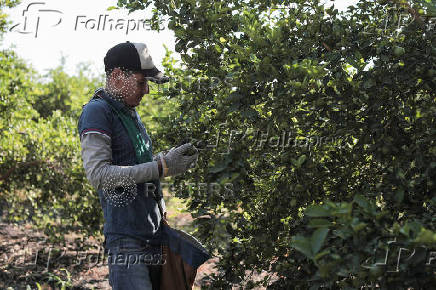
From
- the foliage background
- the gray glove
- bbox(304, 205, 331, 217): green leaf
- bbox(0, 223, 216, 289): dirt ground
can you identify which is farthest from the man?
bbox(0, 223, 216, 289): dirt ground

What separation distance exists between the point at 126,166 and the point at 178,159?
0.88 ft

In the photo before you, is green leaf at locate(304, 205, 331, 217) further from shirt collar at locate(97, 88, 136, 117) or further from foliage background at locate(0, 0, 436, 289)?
shirt collar at locate(97, 88, 136, 117)

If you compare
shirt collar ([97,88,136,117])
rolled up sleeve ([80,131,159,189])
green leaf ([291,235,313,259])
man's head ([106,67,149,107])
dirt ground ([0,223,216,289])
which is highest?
man's head ([106,67,149,107])

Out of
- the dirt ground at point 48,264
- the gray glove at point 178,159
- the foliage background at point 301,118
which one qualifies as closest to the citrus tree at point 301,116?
the foliage background at point 301,118

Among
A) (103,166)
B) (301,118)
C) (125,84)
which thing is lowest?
(103,166)

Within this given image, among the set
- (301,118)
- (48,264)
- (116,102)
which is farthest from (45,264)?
(301,118)

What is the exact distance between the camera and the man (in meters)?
Result: 2.34

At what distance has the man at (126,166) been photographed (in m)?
2.34

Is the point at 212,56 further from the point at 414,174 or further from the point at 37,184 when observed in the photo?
the point at 37,184

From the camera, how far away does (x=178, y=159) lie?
246cm

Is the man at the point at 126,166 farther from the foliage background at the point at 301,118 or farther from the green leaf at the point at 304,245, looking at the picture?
the green leaf at the point at 304,245

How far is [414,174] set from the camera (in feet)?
7.61

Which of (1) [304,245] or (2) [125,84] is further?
(2) [125,84]

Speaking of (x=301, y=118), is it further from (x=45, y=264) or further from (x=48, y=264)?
(x=45, y=264)
